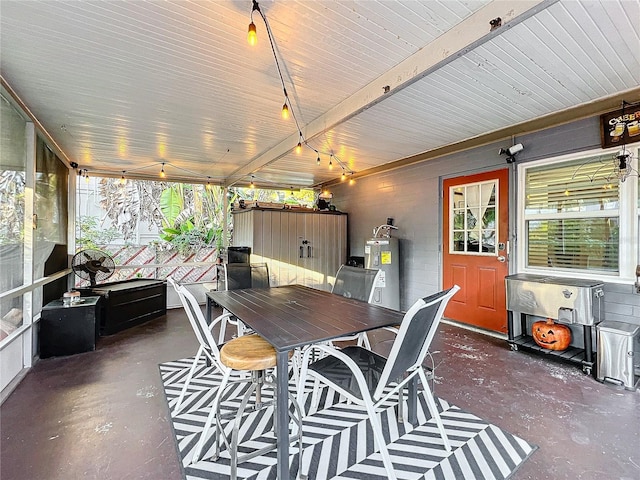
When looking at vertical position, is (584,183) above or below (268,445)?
above

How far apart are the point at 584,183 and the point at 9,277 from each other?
5625 mm

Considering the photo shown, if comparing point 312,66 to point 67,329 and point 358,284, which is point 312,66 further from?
point 67,329

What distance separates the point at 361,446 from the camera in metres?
1.87

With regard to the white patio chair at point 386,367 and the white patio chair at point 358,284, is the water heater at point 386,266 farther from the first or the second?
the white patio chair at point 386,367

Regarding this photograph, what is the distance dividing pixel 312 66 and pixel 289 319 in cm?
185

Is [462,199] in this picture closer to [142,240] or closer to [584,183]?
[584,183]

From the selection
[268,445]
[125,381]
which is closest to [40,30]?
[125,381]

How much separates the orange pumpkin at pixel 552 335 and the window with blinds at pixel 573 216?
2.26ft

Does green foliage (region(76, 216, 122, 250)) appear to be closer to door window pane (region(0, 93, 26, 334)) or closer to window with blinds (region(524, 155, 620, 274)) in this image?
door window pane (region(0, 93, 26, 334))

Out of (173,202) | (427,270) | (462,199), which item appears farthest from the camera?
(173,202)

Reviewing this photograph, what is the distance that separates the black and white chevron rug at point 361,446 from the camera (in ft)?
5.43

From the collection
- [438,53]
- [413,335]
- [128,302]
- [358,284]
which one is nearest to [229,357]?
[413,335]

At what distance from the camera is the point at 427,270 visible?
4.82m

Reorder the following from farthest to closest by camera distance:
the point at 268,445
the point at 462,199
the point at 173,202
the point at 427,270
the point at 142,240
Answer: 1. the point at 142,240
2. the point at 173,202
3. the point at 427,270
4. the point at 462,199
5. the point at 268,445
